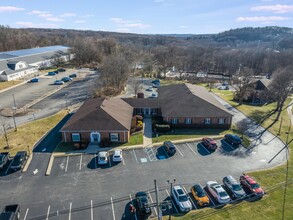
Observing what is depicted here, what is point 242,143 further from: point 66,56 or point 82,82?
point 66,56

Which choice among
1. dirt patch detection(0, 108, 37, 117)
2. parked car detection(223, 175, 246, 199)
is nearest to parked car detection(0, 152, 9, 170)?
dirt patch detection(0, 108, 37, 117)

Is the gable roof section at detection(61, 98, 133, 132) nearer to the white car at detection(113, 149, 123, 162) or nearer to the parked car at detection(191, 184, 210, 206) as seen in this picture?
the white car at detection(113, 149, 123, 162)

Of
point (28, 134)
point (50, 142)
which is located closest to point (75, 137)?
point (50, 142)

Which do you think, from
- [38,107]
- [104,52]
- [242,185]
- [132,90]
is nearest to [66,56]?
[104,52]

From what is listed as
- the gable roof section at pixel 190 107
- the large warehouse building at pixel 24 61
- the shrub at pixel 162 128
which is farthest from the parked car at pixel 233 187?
the large warehouse building at pixel 24 61

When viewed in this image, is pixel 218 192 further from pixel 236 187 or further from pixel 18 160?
pixel 18 160

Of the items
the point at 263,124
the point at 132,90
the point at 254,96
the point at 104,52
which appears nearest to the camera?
the point at 263,124

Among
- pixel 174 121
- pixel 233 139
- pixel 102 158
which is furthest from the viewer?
pixel 174 121
